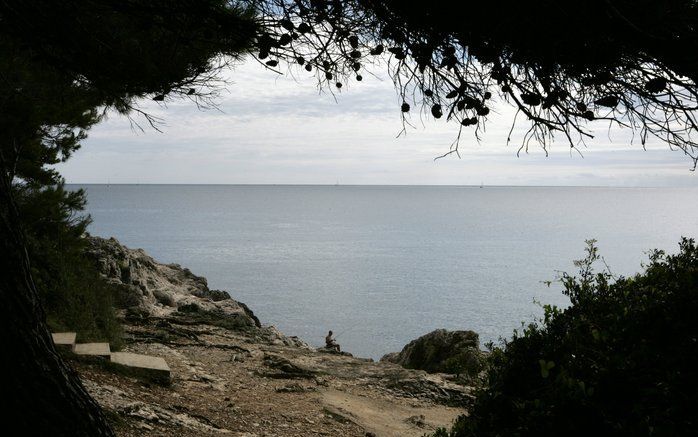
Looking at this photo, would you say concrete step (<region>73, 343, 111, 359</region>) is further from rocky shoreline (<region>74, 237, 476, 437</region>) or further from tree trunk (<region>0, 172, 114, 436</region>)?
tree trunk (<region>0, 172, 114, 436</region>)

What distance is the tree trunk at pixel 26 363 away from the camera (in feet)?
9.09

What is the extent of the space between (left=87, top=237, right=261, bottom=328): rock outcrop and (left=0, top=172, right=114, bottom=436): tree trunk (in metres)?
11.2

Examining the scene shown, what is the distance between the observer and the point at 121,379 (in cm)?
733

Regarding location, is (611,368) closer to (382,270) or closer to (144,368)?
(144,368)

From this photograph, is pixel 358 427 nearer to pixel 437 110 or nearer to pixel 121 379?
pixel 121 379

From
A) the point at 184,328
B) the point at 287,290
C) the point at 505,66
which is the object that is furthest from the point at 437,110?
the point at 287,290

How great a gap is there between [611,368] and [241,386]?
6792 millimetres

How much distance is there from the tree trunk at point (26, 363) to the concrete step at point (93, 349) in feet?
16.2

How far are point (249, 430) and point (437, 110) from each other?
4445 millimetres

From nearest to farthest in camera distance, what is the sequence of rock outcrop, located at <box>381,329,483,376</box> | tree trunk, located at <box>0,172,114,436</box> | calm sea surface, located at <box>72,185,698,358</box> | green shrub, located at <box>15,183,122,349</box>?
tree trunk, located at <box>0,172,114,436</box>
green shrub, located at <box>15,183,122,349</box>
rock outcrop, located at <box>381,329,483,376</box>
calm sea surface, located at <box>72,185,698,358</box>

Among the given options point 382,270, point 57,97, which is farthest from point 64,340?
point 382,270

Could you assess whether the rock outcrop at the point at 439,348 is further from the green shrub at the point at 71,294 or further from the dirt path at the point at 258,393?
the green shrub at the point at 71,294

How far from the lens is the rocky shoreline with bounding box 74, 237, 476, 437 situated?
6.71m

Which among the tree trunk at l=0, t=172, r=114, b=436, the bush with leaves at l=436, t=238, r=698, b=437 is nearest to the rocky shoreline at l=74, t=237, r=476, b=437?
the tree trunk at l=0, t=172, r=114, b=436
